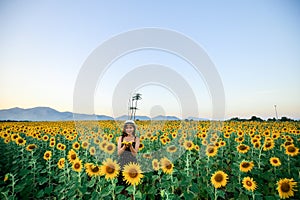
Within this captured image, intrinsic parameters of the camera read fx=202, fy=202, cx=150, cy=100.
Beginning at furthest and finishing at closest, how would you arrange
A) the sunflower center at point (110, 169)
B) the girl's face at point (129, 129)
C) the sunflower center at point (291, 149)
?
1. the girl's face at point (129, 129)
2. the sunflower center at point (291, 149)
3. the sunflower center at point (110, 169)

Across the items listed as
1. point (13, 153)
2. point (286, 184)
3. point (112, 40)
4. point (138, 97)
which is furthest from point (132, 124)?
point (138, 97)

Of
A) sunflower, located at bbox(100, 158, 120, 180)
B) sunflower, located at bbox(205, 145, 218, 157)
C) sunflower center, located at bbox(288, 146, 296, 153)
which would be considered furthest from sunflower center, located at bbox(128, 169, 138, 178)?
sunflower center, located at bbox(288, 146, 296, 153)

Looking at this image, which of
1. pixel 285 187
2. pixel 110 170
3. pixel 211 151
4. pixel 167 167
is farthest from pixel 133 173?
pixel 285 187

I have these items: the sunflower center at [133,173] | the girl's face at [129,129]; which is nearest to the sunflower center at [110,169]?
the sunflower center at [133,173]

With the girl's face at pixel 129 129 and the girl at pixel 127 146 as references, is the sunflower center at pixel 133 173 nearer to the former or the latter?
the girl at pixel 127 146

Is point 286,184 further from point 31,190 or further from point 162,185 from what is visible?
point 31,190

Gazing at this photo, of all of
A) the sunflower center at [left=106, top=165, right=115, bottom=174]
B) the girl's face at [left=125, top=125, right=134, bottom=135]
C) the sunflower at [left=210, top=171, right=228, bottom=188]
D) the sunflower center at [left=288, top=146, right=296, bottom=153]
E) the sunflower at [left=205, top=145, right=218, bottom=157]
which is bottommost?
the sunflower at [left=210, top=171, right=228, bottom=188]

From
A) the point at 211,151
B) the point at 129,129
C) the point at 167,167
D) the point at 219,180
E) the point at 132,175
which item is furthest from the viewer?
the point at 211,151

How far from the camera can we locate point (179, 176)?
6188 millimetres

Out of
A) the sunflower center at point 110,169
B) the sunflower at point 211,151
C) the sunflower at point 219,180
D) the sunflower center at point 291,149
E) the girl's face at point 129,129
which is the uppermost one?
the girl's face at point 129,129

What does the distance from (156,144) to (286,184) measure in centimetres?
620

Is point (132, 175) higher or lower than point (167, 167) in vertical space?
lower

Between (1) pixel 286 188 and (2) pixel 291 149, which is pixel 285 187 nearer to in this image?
(1) pixel 286 188

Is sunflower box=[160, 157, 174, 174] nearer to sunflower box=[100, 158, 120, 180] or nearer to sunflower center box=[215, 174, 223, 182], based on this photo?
sunflower center box=[215, 174, 223, 182]
